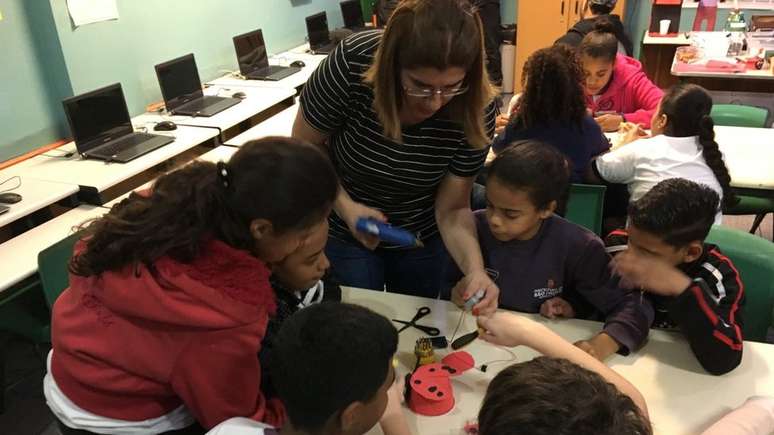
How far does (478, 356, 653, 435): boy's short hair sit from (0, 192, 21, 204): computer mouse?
8.03ft

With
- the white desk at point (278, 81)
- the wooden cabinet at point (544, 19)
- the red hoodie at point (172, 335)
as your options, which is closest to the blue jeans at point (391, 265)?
the red hoodie at point (172, 335)

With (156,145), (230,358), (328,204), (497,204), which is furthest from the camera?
(156,145)

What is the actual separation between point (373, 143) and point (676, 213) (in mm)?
762

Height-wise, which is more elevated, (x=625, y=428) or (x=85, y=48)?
(x=85, y=48)

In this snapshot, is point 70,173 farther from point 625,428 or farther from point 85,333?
point 625,428

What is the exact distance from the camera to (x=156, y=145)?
10.2 feet

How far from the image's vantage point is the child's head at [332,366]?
91 centimetres

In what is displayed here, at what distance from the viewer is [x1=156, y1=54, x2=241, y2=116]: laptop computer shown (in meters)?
3.58

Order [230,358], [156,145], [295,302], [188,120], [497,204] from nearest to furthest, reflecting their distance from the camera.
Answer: [230,358], [295,302], [497,204], [156,145], [188,120]

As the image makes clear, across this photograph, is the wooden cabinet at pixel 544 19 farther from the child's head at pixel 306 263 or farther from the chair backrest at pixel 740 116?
the child's head at pixel 306 263

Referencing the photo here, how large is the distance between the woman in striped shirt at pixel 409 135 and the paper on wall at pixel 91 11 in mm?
2260

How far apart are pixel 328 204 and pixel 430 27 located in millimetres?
454

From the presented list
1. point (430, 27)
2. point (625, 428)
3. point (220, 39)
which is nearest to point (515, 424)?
point (625, 428)

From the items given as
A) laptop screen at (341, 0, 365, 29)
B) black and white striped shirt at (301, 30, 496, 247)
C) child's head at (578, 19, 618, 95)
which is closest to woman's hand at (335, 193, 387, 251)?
black and white striped shirt at (301, 30, 496, 247)
